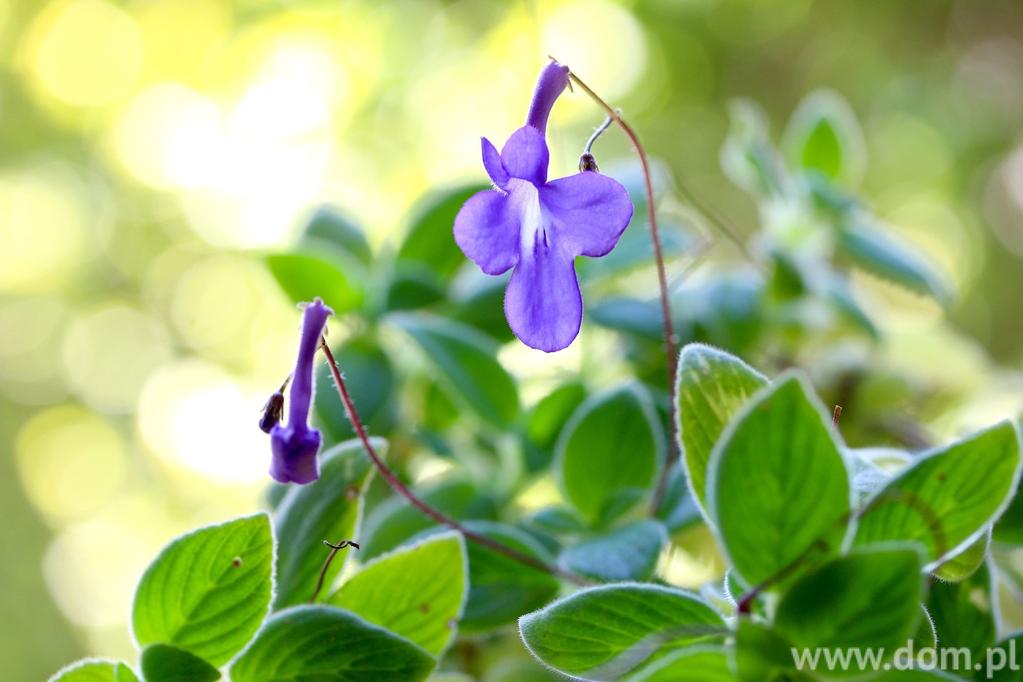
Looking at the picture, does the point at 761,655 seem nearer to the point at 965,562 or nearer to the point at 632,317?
the point at 965,562

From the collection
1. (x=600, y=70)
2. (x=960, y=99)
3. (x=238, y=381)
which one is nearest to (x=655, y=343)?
(x=238, y=381)

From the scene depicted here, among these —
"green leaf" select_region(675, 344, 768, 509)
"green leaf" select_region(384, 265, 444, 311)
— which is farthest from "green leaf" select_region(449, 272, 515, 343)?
"green leaf" select_region(675, 344, 768, 509)

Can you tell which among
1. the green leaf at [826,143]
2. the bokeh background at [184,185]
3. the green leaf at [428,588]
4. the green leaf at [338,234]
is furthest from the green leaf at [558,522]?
the bokeh background at [184,185]

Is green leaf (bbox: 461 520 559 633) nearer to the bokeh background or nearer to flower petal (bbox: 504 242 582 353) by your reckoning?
flower petal (bbox: 504 242 582 353)

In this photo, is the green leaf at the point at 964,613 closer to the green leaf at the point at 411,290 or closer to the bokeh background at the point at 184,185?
the green leaf at the point at 411,290

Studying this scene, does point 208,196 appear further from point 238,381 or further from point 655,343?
point 655,343

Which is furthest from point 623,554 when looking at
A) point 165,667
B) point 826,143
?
point 826,143
